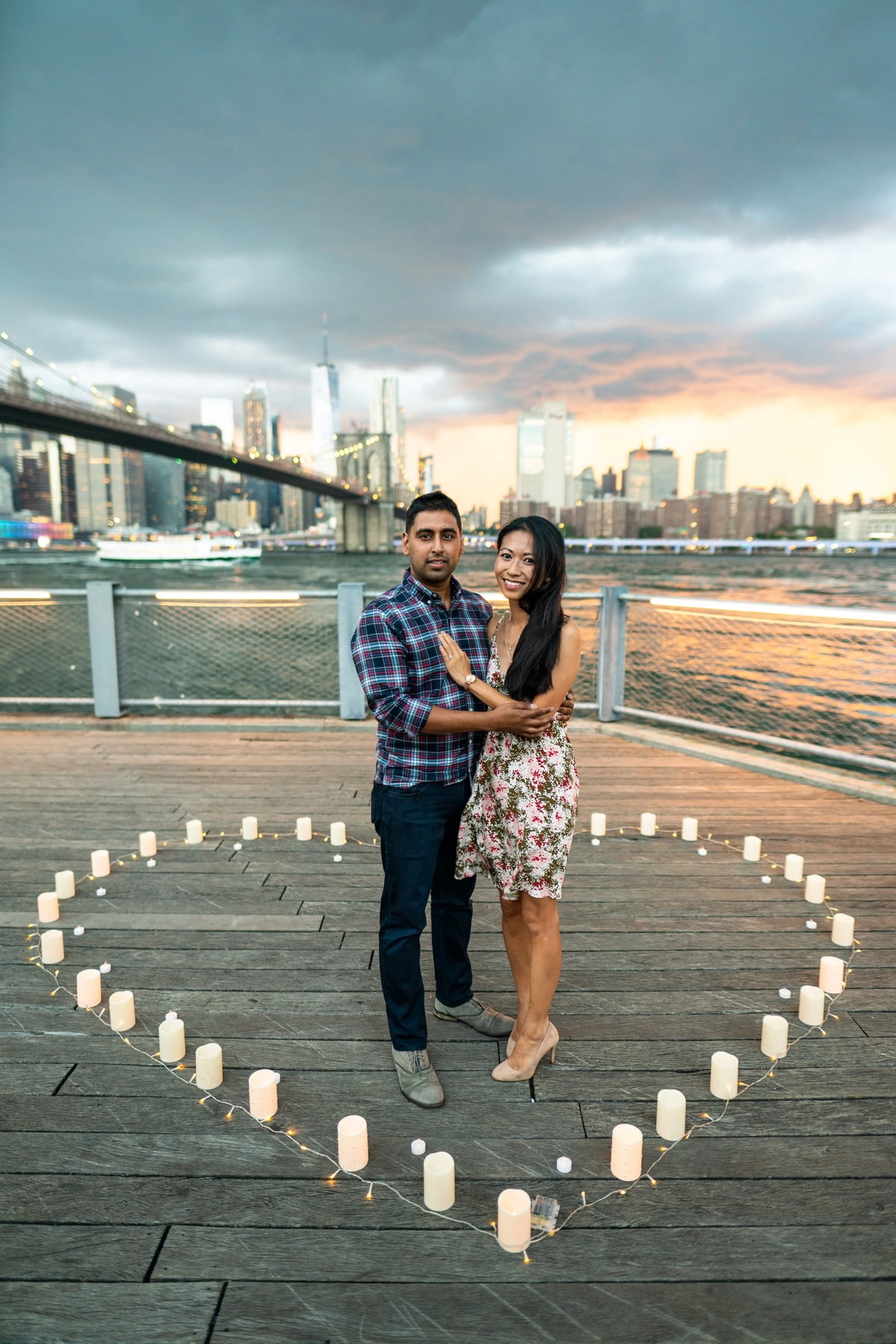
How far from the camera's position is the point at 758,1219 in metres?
1.70

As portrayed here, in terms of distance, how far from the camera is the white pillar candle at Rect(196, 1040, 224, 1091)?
214 cm

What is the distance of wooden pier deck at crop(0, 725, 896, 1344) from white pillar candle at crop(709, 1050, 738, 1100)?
0.14 feet

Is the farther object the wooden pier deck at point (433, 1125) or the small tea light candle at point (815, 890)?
the small tea light candle at point (815, 890)

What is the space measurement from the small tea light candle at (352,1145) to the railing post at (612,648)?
16.0ft

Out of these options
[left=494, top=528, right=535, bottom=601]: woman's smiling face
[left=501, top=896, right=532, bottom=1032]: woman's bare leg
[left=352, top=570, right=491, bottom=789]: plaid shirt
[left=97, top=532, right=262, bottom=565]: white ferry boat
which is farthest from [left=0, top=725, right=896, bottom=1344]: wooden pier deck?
[left=97, top=532, right=262, bottom=565]: white ferry boat

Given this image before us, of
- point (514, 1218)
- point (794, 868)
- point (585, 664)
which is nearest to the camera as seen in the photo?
point (514, 1218)

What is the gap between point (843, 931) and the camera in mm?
2951

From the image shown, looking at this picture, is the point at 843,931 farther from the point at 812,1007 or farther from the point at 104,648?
the point at 104,648

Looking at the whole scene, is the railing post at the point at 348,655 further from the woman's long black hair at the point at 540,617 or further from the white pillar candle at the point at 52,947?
the woman's long black hair at the point at 540,617

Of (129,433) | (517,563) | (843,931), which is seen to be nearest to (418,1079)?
(517,563)

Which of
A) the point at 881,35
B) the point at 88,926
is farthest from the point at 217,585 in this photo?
the point at 88,926

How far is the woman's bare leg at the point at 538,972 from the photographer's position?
2184 millimetres

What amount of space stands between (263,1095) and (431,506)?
1673mm

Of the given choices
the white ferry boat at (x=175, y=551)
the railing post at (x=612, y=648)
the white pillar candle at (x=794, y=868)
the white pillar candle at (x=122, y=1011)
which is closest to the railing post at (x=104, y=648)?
the railing post at (x=612, y=648)
